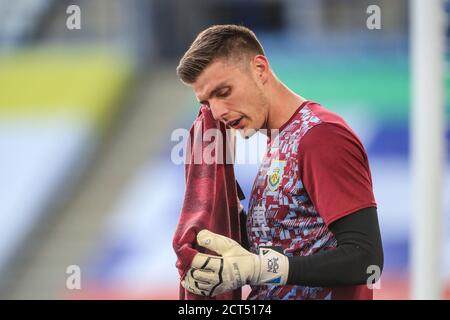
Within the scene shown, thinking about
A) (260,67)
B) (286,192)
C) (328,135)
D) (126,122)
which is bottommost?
(126,122)

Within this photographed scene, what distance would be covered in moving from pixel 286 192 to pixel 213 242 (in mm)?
171

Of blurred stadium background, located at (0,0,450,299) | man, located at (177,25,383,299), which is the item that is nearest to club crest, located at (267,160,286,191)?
man, located at (177,25,383,299)

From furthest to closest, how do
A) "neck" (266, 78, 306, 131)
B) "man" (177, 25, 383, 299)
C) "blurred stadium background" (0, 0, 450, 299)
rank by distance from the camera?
"blurred stadium background" (0, 0, 450, 299)
"neck" (266, 78, 306, 131)
"man" (177, 25, 383, 299)

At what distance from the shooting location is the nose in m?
1.61

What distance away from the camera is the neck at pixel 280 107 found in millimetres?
1640

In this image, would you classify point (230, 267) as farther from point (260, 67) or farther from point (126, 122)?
point (126, 122)

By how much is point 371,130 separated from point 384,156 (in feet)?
0.64

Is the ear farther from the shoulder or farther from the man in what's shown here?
the shoulder

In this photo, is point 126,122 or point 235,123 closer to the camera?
point 235,123

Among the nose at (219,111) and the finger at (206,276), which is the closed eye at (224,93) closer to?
the nose at (219,111)

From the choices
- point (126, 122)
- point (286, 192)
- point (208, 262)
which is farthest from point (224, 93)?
point (126, 122)

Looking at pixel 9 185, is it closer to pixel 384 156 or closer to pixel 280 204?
pixel 384 156

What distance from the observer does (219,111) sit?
162 centimetres

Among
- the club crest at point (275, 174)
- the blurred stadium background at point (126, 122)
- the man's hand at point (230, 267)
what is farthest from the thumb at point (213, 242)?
the blurred stadium background at point (126, 122)
